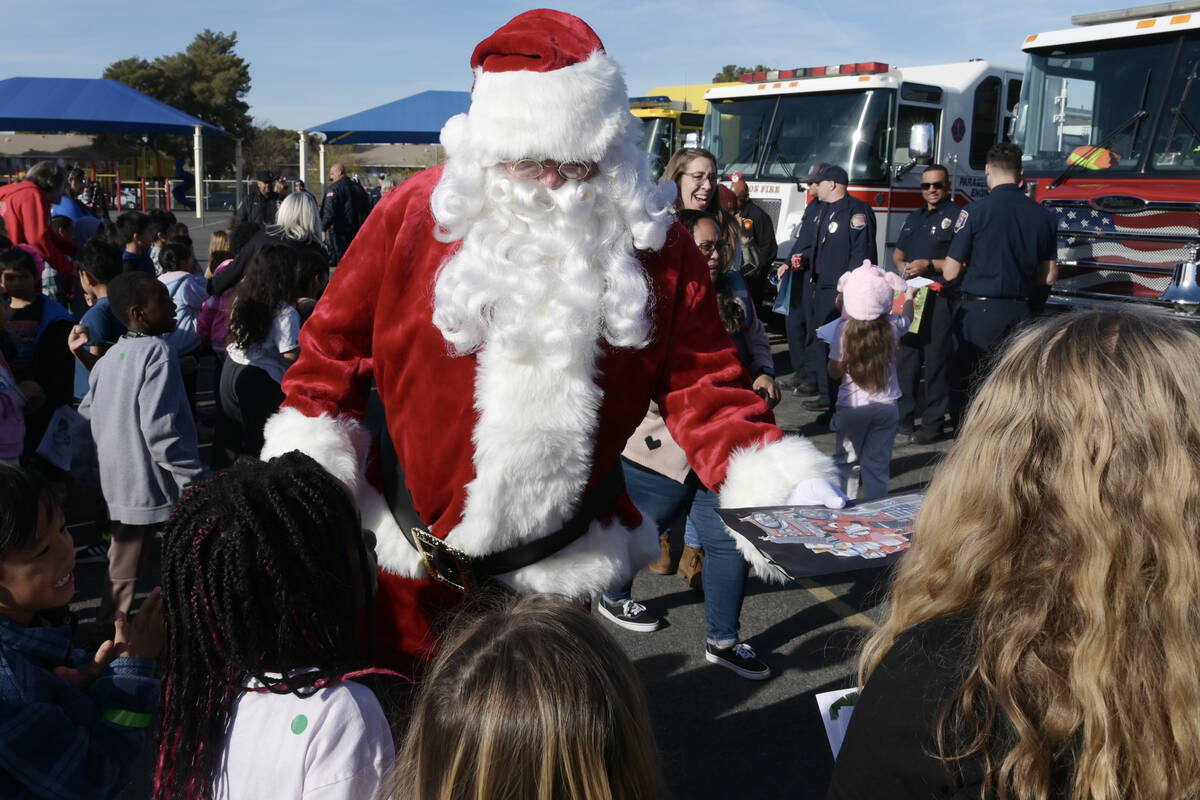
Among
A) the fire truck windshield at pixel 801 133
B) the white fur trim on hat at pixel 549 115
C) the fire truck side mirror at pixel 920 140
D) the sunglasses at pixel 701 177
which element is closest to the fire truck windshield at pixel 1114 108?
the fire truck side mirror at pixel 920 140

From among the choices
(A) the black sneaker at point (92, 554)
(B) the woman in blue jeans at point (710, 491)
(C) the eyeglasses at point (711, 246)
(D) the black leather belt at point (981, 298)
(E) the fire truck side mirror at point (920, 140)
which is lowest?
(A) the black sneaker at point (92, 554)

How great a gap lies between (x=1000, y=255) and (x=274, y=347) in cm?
448

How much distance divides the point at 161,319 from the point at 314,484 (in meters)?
2.17

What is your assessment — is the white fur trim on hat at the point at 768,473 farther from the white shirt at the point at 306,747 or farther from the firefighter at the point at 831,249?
the firefighter at the point at 831,249

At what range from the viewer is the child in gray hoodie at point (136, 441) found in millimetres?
3334

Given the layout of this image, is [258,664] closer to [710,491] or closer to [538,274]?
[538,274]

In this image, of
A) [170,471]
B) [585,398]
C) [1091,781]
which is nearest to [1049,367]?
[1091,781]

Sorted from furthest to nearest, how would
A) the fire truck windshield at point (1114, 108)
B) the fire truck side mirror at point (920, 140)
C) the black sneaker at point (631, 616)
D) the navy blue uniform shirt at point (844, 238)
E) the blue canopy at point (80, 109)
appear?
1. the blue canopy at point (80, 109)
2. the fire truck side mirror at point (920, 140)
3. the navy blue uniform shirt at point (844, 238)
4. the fire truck windshield at point (1114, 108)
5. the black sneaker at point (631, 616)

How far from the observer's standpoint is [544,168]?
6.79ft

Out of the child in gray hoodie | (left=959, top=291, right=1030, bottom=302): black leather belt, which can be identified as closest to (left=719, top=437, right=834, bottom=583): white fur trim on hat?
the child in gray hoodie

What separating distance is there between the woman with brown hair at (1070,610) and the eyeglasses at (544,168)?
3.90 feet

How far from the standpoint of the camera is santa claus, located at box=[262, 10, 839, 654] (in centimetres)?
199

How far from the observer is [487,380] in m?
2.00

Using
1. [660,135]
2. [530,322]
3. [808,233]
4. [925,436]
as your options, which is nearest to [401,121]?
[660,135]
